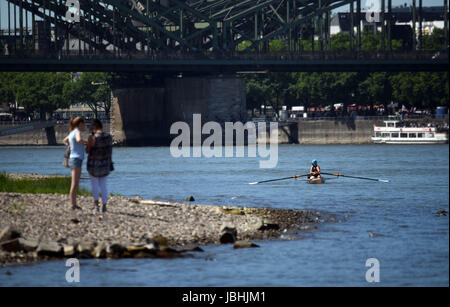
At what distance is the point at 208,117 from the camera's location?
118 m

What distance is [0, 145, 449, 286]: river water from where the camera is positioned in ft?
73.2

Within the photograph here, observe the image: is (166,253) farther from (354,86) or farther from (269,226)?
(354,86)

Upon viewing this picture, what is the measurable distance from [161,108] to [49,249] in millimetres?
100618

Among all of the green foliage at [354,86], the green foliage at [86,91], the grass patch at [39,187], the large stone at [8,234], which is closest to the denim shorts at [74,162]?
the large stone at [8,234]

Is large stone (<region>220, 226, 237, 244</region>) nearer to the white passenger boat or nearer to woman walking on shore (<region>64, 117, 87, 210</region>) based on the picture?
woman walking on shore (<region>64, 117, 87, 210</region>)

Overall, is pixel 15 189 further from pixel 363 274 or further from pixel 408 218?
pixel 363 274

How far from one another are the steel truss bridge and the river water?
152 ft

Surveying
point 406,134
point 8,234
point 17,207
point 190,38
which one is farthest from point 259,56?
point 8,234

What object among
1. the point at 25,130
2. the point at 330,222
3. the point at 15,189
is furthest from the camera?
the point at 25,130

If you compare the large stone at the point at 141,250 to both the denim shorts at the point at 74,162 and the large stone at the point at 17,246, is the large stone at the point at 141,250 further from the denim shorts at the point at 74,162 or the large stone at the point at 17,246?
the denim shorts at the point at 74,162

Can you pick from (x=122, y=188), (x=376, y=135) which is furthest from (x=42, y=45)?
(x=122, y=188)

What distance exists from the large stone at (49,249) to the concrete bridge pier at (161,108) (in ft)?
312

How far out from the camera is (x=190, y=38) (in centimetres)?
12088

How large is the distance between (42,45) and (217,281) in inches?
4372
